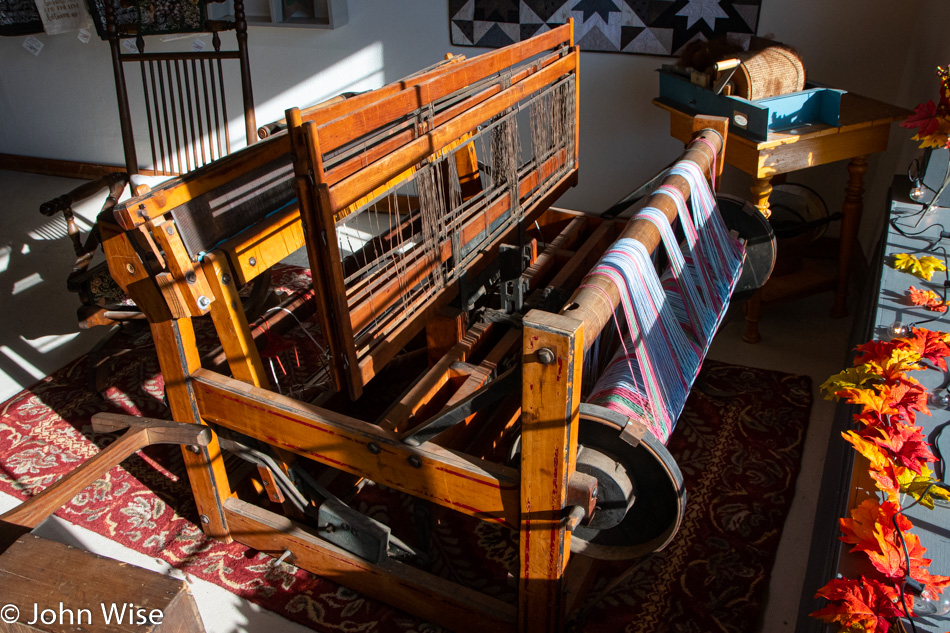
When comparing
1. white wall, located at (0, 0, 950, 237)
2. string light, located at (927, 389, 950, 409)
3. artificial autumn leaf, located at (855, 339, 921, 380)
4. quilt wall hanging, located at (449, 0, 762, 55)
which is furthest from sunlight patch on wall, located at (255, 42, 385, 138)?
string light, located at (927, 389, 950, 409)

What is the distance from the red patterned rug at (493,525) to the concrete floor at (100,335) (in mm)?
36

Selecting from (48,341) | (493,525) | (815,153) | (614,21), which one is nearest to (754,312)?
(815,153)

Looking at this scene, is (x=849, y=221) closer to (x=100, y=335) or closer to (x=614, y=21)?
(x=614, y=21)

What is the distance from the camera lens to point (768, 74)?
2.44m

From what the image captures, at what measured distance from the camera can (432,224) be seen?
1.75 meters

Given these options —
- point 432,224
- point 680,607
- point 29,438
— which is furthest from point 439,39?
point 680,607

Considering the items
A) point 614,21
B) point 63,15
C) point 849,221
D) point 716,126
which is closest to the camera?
point 716,126

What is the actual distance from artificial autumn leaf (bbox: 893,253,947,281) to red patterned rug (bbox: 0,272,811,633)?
59 centimetres

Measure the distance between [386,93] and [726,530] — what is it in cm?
142

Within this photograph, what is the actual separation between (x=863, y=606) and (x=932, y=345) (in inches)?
30.1

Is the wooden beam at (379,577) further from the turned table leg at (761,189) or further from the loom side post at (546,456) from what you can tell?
the turned table leg at (761,189)

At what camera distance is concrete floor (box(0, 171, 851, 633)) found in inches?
70.3

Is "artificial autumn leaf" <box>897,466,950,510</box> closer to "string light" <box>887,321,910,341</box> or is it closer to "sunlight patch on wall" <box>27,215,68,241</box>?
"string light" <box>887,321,910,341</box>

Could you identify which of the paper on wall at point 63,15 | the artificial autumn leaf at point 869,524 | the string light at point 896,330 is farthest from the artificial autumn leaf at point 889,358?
the paper on wall at point 63,15
